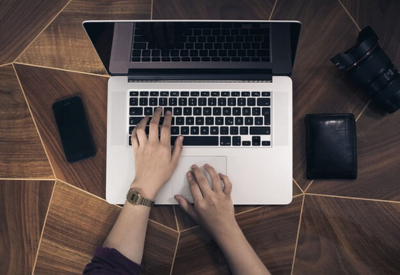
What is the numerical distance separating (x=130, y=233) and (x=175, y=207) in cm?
14

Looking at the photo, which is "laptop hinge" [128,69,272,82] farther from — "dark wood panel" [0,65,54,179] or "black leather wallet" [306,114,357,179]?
"dark wood panel" [0,65,54,179]

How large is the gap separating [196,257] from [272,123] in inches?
16.3

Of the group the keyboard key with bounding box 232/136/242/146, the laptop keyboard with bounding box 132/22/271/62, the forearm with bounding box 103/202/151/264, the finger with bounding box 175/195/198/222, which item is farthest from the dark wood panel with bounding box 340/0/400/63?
the forearm with bounding box 103/202/151/264

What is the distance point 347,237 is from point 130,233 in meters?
0.57

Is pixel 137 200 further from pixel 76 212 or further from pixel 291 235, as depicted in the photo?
pixel 291 235

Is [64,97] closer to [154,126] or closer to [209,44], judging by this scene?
[154,126]

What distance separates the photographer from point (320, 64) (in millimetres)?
968

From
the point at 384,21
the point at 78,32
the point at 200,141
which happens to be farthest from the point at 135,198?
the point at 384,21

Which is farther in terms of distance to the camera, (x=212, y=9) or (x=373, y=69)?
(x=212, y=9)

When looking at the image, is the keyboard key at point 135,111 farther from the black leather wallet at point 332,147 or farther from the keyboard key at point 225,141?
the black leather wallet at point 332,147

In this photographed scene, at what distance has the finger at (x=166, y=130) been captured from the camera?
92cm

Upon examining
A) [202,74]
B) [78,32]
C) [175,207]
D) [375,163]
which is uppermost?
[78,32]

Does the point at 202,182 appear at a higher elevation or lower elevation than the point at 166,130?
lower

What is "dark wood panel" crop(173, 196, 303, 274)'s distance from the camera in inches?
37.4
